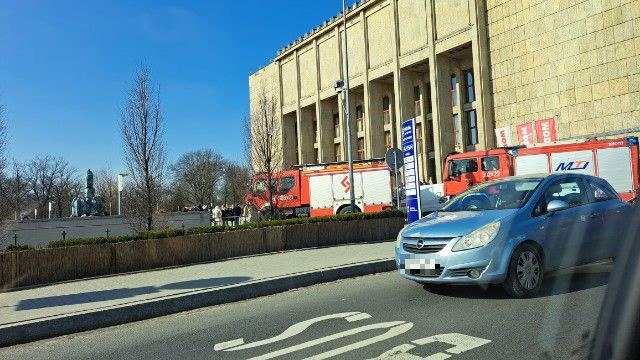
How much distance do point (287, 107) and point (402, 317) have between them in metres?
61.5

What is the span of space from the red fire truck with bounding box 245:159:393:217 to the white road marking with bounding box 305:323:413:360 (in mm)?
17399

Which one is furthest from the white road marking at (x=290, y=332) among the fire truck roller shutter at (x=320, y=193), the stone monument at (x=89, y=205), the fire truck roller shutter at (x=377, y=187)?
the stone monument at (x=89, y=205)

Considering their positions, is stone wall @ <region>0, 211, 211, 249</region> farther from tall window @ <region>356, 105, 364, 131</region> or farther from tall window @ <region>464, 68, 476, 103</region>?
tall window @ <region>356, 105, 364, 131</region>

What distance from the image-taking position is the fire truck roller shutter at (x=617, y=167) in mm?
17891

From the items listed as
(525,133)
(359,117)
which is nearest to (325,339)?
(525,133)

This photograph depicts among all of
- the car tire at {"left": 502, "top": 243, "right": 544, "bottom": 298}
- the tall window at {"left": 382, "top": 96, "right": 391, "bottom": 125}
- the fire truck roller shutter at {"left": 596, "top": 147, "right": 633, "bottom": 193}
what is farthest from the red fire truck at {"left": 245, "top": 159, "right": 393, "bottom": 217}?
the tall window at {"left": 382, "top": 96, "right": 391, "bottom": 125}

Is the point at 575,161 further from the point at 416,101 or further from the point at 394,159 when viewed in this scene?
the point at 416,101

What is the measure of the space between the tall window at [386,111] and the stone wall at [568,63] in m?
14.9

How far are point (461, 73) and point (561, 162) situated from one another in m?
27.0

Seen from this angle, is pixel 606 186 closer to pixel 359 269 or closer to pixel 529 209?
pixel 529 209

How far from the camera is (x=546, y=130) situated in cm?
3588

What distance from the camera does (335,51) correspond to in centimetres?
5716

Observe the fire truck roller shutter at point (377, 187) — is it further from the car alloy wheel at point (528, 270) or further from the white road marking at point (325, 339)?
the white road marking at point (325, 339)

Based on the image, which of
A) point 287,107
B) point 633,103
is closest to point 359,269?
point 633,103
